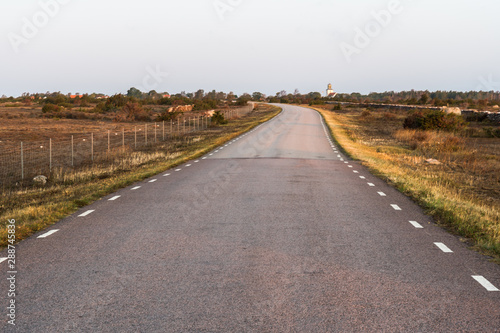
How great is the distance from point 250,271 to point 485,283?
269 cm

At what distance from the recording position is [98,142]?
107 ft

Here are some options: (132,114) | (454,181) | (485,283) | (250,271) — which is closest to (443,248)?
(485,283)

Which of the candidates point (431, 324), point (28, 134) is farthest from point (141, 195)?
point (28, 134)

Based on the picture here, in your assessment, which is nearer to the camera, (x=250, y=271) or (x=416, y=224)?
(x=250, y=271)

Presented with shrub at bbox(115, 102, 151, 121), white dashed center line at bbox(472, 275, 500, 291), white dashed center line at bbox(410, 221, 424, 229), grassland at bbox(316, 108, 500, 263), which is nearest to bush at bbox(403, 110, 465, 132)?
grassland at bbox(316, 108, 500, 263)

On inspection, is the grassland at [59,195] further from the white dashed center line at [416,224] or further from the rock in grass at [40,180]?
the white dashed center line at [416,224]

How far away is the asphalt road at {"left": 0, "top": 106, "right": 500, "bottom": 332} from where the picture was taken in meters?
4.39

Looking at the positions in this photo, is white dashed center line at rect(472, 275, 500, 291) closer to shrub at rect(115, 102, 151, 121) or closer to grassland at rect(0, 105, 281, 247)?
grassland at rect(0, 105, 281, 247)

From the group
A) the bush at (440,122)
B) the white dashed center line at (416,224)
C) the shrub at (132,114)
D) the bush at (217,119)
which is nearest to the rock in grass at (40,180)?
the white dashed center line at (416,224)

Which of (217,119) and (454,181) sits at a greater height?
(217,119)

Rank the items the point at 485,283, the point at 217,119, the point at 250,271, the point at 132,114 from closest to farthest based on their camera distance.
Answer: the point at 485,283 → the point at 250,271 → the point at 217,119 → the point at 132,114

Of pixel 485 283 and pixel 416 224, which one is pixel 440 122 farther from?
pixel 485 283

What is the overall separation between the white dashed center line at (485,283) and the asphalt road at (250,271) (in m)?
0.02

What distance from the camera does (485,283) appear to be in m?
5.45
